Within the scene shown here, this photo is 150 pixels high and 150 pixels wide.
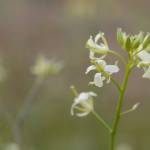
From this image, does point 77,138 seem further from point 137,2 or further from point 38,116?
point 137,2

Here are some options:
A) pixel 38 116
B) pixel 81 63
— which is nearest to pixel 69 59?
pixel 81 63

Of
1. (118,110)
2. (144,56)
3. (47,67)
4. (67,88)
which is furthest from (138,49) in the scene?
(67,88)

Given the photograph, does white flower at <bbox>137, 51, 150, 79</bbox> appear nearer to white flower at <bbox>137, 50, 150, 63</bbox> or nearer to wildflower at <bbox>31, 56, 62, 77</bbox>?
white flower at <bbox>137, 50, 150, 63</bbox>

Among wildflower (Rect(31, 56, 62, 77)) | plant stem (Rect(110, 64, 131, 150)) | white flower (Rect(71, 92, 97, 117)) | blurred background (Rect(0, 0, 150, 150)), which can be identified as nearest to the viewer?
plant stem (Rect(110, 64, 131, 150))

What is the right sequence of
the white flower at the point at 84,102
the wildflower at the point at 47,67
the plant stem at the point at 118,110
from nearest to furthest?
the plant stem at the point at 118,110 → the white flower at the point at 84,102 → the wildflower at the point at 47,67

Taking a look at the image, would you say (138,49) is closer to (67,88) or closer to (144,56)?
(144,56)

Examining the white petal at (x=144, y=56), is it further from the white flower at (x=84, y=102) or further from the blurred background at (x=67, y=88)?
the blurred background at (x=67, y=88)

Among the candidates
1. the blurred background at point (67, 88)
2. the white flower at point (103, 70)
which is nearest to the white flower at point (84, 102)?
the white flower at point (103, 70)

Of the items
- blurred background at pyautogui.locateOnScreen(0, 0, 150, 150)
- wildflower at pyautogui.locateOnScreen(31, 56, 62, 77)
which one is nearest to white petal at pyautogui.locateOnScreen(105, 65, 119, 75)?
blurred background at pyautogui.locateOnScreen(0, 0, 150, 150)
